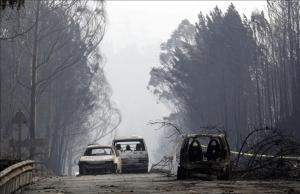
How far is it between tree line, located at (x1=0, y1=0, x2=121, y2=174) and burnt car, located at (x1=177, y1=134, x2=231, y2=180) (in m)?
23.6

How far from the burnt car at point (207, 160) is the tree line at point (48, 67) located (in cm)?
2361

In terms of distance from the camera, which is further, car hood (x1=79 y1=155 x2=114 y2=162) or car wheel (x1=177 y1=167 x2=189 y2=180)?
car hood (x1=79 y1=155 x2=114 y2=162)

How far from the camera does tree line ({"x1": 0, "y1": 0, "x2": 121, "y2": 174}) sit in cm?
4912

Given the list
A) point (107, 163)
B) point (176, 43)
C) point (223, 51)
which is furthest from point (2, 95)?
point (176, 43)

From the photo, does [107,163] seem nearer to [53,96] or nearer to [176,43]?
[53,96]

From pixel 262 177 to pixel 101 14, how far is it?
33.2 m

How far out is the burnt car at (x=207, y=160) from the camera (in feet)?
67.8

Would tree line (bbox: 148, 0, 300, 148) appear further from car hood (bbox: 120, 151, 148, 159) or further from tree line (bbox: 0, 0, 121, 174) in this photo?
car hood (bbox: 120, 151, 148, 159)

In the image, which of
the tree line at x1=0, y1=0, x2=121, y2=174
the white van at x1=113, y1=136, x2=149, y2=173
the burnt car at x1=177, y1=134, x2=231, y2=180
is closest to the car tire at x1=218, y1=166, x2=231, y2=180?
the burnt car at x1=177, y1=134, x2=231, y2=180

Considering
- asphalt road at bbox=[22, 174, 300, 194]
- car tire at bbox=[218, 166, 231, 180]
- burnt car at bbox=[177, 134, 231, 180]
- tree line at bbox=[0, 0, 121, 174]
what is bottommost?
asphalt road at bbox=[22, 174, 300, 194]

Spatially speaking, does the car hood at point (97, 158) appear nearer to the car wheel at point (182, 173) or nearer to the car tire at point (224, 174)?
the car wheel at point (182, 173)

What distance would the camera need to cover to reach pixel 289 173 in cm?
2178

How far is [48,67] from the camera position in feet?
201

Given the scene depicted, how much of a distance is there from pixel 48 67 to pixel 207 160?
137 ft
